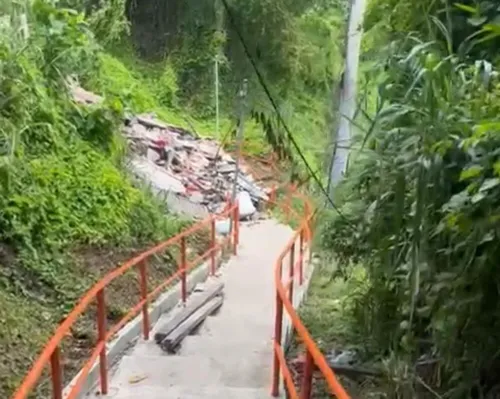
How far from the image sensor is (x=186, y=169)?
12633 millimetres

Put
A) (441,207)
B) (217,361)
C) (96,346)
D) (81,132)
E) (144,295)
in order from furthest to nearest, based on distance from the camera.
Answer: (81,132)
(144,295)
(217,361)
(96,346)
(441,207)

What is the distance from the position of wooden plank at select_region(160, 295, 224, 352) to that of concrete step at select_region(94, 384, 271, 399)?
89 cm

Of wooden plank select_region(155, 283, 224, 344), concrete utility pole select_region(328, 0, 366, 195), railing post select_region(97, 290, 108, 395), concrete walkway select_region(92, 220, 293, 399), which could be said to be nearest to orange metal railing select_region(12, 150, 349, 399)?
railing post select_region(97, 290, 108, 395)

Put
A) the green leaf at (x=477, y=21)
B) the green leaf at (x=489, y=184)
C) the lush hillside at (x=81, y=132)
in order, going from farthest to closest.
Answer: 1. the lush hillside at (x=81, y=132)
2. the green leaf at (x=477, y=21)
3. the green leaf at (x=489, y=184)

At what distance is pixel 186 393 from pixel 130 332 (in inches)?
46.8

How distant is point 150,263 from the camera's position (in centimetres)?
682

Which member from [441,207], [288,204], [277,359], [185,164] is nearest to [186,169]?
[185,164]

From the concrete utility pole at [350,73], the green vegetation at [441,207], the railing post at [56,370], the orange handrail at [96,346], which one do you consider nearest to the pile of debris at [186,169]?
the concrete utility pole at [350,73]

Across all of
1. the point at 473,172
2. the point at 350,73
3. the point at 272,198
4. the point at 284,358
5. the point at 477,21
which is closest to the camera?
the point at 473,172

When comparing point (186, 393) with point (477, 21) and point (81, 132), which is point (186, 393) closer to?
point (477, 21)

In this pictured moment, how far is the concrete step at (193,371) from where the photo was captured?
4395 millimetres

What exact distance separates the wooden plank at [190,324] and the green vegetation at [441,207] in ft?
6.06

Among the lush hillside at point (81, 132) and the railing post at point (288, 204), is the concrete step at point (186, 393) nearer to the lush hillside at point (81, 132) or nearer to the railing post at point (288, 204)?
the lush hillside at point (81, 132)

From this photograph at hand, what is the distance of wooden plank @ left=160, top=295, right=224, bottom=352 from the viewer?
5.18 meters
